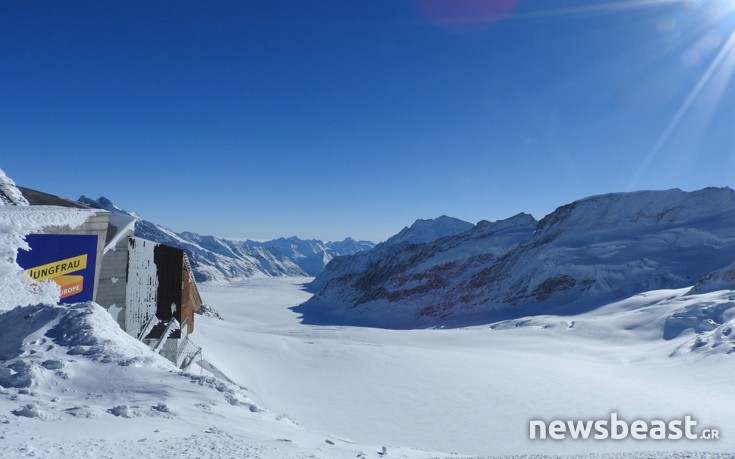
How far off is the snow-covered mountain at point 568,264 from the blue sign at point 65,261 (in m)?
41.3

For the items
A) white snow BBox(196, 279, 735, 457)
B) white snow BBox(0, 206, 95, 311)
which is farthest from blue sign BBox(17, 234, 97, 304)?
white snow BBox(196, 279, 735, 457)

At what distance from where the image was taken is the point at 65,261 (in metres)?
9.13

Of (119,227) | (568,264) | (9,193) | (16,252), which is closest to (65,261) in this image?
(16,252)

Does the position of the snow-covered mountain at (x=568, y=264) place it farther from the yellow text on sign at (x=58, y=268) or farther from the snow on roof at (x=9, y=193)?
the snow on roof at (x=9, y=193)

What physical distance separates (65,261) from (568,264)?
55.4m

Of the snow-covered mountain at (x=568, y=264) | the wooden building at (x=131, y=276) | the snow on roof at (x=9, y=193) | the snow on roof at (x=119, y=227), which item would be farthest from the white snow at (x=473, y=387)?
the snow-covered mountain at (x=568, y=264)

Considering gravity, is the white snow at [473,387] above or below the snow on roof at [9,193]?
below

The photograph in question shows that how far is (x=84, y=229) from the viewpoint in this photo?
9.63 meters

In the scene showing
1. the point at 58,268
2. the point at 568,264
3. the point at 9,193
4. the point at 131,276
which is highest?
the point at 568,264

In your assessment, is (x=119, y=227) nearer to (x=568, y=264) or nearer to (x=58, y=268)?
(x=58, y=268)

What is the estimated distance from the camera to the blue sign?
8414 mm

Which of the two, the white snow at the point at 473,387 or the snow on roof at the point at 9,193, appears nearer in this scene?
the snow on roof at the point at 9,193

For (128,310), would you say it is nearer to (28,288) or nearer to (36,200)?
(28,288)

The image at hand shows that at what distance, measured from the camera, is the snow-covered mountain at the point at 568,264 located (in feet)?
154
